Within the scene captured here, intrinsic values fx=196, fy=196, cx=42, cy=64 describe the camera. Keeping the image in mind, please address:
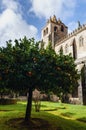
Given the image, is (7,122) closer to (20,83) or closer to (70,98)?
(20,83)

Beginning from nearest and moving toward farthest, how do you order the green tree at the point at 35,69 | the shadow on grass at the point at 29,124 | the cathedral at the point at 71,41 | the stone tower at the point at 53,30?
the shadow on grass at the point at 29,124, the green tree at the point at 35,69, the cathedral at the point at 71,41, the stone tower at the point at 53,30

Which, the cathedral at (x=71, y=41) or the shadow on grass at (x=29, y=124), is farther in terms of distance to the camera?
the cathedral at (x=71, y=41)

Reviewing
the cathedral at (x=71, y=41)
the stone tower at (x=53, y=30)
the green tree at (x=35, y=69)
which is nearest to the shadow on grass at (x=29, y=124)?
the green tree at (x=35, y=69)

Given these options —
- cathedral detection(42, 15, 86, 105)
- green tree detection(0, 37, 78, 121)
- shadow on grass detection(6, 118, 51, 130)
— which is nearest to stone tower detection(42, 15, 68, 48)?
cathedral detection(42, 15, 86, 105)

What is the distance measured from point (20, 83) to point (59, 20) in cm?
5094

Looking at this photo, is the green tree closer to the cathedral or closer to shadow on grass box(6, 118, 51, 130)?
shadow on grass box(6, 118, 51, 130)

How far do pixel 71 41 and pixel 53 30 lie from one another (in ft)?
35.3

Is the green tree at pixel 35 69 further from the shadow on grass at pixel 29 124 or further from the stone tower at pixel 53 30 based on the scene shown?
the stone tower at pixel 53 30

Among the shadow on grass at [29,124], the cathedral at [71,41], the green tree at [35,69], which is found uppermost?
the cathedral at [71,41]

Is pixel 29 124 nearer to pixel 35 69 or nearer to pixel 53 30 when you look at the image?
pixel 35 69

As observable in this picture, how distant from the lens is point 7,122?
40.8ft

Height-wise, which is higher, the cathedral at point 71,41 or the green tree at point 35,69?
the cathedral at point 71,41

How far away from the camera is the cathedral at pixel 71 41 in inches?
1313

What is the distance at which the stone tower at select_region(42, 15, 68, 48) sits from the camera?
186 feet
